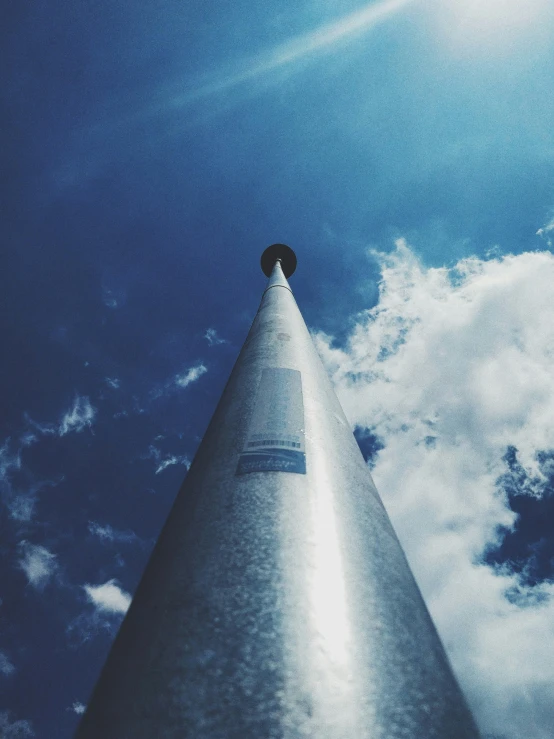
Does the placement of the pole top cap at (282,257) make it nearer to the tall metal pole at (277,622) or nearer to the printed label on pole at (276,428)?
the printed label on pole at (276,428)

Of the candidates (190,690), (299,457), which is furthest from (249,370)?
(190,690)

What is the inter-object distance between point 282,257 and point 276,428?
7487mm

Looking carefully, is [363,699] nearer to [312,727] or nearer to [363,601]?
[312,727]

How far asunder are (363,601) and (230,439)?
115 centimetres

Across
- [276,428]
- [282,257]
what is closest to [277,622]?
[276,428]

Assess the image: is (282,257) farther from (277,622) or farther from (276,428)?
(277,622)

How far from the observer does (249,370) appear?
3141 mm

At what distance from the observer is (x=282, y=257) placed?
9.34 m

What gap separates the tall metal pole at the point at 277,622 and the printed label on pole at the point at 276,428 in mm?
10

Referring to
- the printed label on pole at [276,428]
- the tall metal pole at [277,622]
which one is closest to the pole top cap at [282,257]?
the printed label on pole at [276,428]

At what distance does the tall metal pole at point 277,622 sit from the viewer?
1.15 m

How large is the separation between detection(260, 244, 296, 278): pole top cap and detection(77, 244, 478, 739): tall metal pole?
24.4ft

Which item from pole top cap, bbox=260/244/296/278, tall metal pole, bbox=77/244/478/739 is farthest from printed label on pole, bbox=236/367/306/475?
pole top cap, bbox=260/244/296/278

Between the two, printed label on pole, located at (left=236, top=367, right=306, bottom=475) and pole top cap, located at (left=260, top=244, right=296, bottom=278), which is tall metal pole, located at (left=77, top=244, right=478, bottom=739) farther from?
pole top cap, located at (left=260, top=244, right=296, bottom=278)
